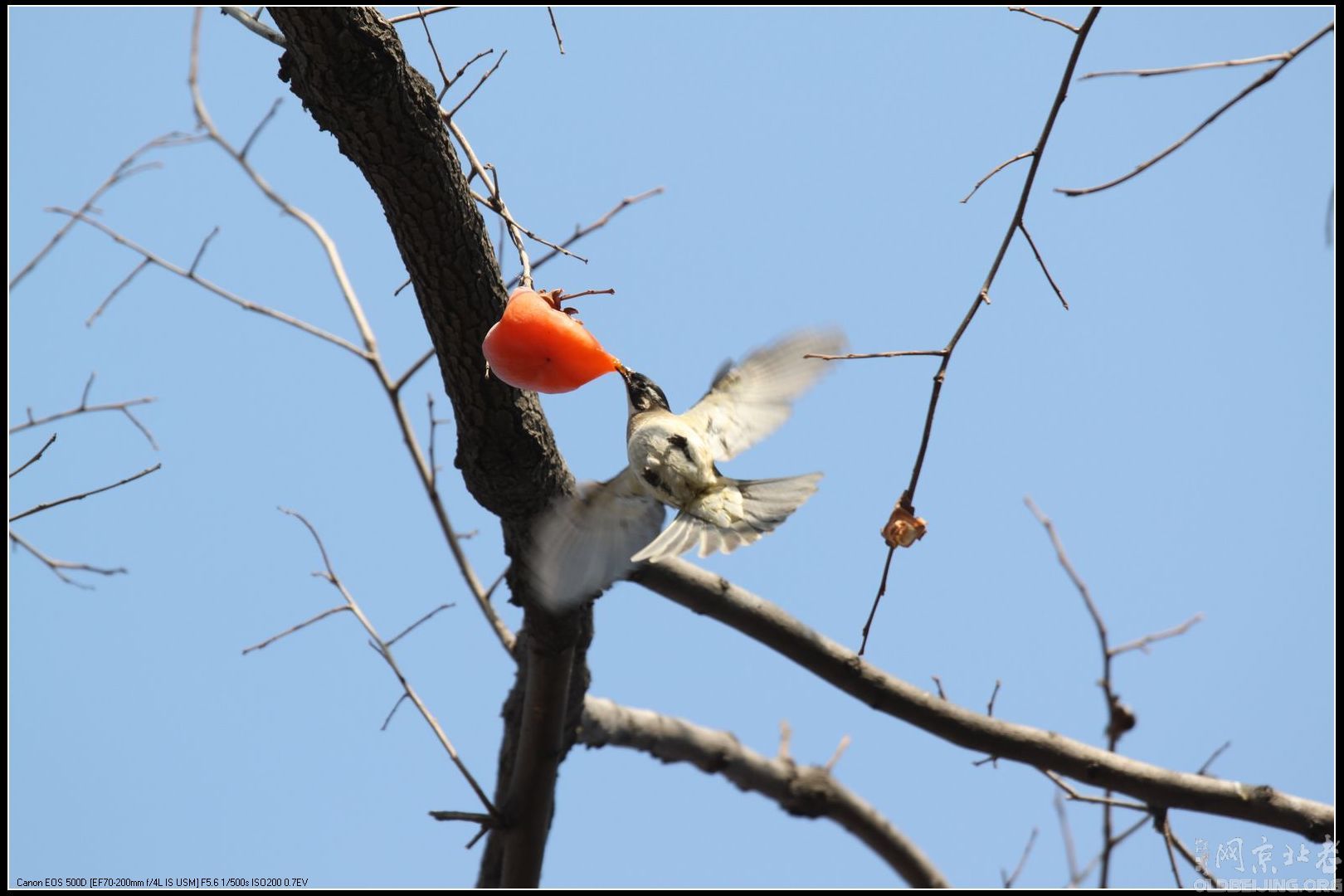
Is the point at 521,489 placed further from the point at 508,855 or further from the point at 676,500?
the point at 508,855

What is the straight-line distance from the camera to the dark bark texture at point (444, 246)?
2.12m

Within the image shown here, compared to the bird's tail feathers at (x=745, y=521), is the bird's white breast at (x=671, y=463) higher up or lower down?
higher up

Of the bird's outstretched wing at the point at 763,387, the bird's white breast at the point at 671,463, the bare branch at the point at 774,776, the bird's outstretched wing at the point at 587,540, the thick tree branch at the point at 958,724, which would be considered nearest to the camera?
the bird's outstretched wing at the point at 587,540

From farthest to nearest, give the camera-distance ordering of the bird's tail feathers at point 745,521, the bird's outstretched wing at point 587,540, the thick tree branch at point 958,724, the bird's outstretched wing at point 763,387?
the bird's outstretched wing at point 763,387
the thick tree branch at point 958,724
the bird's outstretched wing at point 587,540
the bird's tail feathers at point 745,521

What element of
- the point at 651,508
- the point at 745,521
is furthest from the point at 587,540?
the point at 745,521

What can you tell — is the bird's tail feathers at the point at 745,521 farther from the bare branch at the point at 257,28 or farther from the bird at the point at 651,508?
the bare branch at the point at 257,28

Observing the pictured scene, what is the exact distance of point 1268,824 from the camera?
329 centimetres

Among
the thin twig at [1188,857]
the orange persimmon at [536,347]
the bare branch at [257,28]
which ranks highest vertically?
the bare branch at [257,28]

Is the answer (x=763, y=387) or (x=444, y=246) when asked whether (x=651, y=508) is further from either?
(x=444, y=246)

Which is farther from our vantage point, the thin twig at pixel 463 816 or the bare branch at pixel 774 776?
the bare branch at pixel 774 776

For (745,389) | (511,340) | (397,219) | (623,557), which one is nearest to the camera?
(511,340)

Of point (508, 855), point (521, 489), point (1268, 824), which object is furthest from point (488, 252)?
point (1268, 824)

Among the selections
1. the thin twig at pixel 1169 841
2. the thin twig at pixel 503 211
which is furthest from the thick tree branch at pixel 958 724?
the thin twig at pixel 503 211

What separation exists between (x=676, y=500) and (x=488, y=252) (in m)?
1.06
